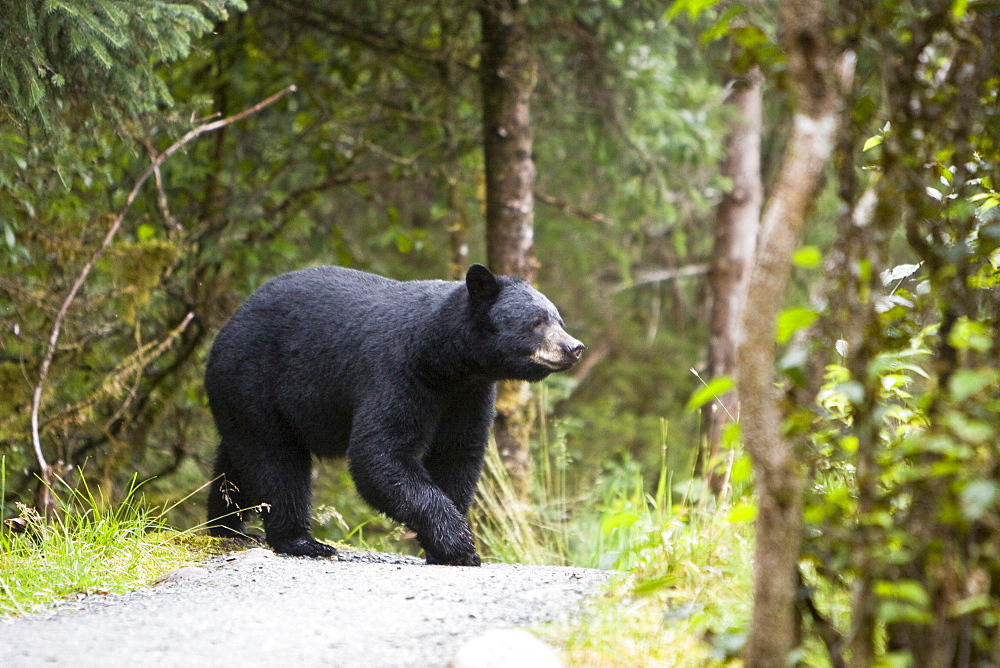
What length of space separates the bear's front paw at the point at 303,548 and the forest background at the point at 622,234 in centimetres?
22

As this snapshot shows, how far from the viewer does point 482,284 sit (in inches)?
191

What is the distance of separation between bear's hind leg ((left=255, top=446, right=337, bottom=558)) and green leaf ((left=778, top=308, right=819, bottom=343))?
11.3 feet

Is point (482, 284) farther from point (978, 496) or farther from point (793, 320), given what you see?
point (978, 496)

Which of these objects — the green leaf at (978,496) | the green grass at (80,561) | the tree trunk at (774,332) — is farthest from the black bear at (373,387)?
the green leaf at (978,496)

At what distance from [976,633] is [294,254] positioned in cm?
621

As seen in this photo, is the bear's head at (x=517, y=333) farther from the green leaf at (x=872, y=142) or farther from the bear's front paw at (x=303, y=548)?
the green leaf at (x=872, y=142)

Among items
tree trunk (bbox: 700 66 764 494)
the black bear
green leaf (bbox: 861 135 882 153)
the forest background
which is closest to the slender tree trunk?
the forest background

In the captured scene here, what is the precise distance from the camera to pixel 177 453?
7.52 meters

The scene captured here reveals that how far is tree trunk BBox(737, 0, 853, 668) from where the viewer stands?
227 centimetres

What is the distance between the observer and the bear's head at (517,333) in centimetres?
476

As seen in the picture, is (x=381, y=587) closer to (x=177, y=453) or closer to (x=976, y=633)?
(x=976, y=633)

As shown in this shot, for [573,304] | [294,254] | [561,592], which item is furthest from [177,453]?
[573,304]

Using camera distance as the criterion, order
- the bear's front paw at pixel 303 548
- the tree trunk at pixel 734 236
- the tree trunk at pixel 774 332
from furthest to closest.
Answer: the tree trunk at pixel 734 236
the bear's front paw at pixel 303 548
the tree trunk at pixel 774 332

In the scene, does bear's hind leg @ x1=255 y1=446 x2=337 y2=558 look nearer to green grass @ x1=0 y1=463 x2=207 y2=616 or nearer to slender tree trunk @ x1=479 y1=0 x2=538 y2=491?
green grass @ x1=0 y1=463 x2=207 y2=616
